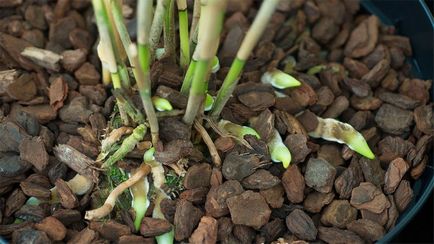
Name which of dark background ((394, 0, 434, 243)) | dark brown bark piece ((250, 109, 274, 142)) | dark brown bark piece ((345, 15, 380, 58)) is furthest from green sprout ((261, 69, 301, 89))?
dark background ((394, 0, 434, 243))

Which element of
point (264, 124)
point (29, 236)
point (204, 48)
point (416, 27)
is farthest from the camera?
point (416, 27)

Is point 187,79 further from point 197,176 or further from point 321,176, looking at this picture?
point 321,176

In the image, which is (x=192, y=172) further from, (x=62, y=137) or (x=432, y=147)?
(x=432, y=147)

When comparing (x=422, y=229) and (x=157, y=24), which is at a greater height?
(x=157, y=24)

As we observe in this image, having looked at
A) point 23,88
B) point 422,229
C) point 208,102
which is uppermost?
point 208,102

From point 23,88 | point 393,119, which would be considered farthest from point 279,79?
point 23,88

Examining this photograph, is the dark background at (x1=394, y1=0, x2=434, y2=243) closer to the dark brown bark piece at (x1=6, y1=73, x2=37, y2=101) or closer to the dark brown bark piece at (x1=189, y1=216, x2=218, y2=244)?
the dark brown bark piece at (x1=189, y1=216, x2=218, y2=244)
